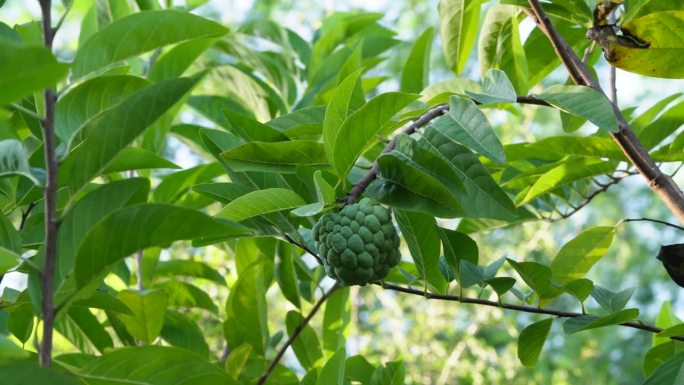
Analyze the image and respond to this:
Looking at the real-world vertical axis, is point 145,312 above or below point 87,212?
below

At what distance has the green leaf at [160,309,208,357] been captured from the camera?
4.60ft

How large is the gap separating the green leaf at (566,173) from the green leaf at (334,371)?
352mm

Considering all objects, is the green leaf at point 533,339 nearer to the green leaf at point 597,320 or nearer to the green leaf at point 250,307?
the green leaf at point 597,320

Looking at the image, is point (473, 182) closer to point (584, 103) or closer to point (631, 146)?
point (584, 103)

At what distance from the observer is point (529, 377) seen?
5.29 meters

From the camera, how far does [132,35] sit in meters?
0.79

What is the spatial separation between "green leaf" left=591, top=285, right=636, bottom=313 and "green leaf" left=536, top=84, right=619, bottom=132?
30 centimetres

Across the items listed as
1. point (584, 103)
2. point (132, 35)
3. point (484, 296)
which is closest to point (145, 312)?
point (132, 35)

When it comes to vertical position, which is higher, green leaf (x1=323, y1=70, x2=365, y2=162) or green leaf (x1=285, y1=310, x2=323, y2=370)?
green leaf (x1=323, y1=70, x2=365, y2=162)

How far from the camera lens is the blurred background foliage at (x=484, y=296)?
386 cm

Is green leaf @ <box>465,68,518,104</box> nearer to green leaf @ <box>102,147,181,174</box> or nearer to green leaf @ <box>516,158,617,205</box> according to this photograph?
green leaf @ <box>516,158,617,205</box>

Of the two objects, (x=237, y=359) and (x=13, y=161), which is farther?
(x=237, y=359)

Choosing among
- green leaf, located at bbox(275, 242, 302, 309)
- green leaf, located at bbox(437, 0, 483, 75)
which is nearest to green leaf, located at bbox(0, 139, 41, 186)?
green leaf, located at bbox(275, 242, 302, 309)

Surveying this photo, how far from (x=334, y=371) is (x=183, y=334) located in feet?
1.76
